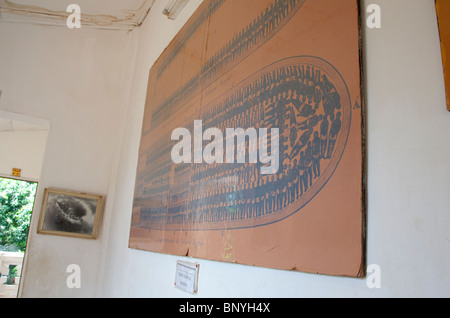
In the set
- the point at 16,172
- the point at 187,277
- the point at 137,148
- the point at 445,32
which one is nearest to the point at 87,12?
the point at 137,148

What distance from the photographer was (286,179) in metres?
1.46

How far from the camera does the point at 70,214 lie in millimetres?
4383

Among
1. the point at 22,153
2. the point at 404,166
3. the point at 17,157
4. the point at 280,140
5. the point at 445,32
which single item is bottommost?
the point at 404,166

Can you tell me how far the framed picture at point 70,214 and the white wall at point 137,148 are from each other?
11cm

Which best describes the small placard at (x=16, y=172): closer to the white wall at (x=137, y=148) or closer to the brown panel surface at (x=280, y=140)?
the white wall at (x=137, y=148)

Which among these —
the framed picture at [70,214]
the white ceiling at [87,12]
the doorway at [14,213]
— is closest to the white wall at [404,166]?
the framed picture at [70,214]

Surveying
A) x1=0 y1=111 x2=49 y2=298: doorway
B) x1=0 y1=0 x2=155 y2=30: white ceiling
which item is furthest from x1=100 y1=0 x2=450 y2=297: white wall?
x1=0 y1=111 x2=49 y2=298: doorway

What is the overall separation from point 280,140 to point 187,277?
3.75 feet

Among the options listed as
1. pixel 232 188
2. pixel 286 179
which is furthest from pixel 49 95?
pixel 286 179

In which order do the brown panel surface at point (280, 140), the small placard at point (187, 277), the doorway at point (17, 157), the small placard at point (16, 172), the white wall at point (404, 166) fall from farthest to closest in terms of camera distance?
the small placard at point (16, 172)
the doorway at point (17, 157)
the small placard at point (187, 277)
the brown panel surface at point (280, 140)
the white wall at point (404, 166)

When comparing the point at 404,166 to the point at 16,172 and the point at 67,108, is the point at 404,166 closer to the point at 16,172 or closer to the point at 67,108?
the point at 67,108

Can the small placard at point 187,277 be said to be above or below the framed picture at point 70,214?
below

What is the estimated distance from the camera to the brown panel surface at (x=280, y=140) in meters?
1.22

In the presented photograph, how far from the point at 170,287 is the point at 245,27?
5.82 feet
